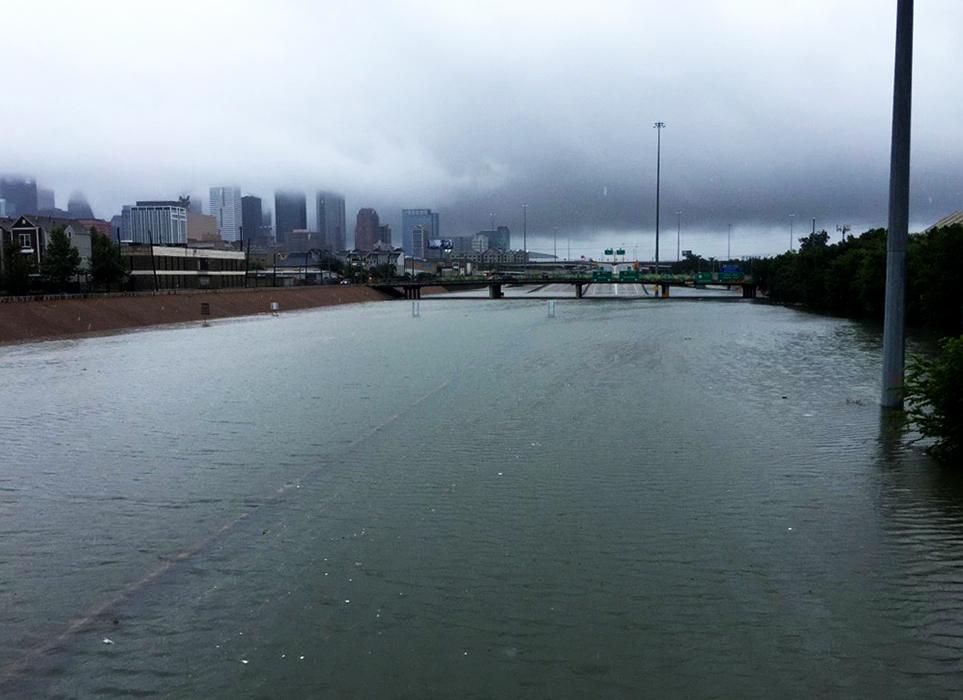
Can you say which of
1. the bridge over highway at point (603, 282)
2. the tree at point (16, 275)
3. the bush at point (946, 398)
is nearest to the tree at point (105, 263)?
the tree at point (16, 275)

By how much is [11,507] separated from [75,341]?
1597 inches

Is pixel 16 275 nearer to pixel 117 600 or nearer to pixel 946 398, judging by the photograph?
pixel 117 600

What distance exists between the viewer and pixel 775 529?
10008 mm

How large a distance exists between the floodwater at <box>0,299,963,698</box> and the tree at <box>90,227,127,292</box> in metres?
70.7

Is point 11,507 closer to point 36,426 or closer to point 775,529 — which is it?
point 36,426

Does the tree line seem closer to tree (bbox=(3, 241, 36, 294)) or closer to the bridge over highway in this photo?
the bridge over highway

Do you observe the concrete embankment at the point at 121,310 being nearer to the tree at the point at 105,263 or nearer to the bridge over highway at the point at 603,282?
the tree at the point at 105,263

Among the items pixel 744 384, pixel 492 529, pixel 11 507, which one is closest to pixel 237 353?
pixel 744 384

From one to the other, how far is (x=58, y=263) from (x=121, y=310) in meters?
16.6

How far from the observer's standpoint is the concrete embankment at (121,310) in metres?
53.7

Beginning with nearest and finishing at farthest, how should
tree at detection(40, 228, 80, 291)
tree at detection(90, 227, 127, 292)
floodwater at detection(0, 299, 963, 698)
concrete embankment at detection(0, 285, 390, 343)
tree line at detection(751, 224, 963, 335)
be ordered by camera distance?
floodwater at detection(0, 299, 963, 698) → tree line at detection(751, 224, 963, 335) → concrete embankment at detection(0, 285, 390, 343) → tree at detection(40, 228, 80, 291) → tree at detection(90, 227, 127, 292)

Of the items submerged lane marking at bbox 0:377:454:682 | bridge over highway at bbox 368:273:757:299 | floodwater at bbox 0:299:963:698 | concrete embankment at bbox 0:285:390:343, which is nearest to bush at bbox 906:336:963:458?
floodwater at bbox 0:299:963:698

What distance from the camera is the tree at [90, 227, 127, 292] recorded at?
86.9 metres

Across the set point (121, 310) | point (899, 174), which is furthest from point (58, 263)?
point (899, 174)
